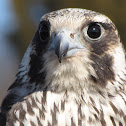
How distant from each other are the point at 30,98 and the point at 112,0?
9681 millimetres

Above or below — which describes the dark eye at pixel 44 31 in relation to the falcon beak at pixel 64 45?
above

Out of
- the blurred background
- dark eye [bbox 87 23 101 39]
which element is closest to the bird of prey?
dark eye [bbox 87 23 101 39]

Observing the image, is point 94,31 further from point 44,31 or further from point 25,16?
point 25,16

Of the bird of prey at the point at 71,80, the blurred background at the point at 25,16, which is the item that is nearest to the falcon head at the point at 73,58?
the bird of prey at the point at 71,80

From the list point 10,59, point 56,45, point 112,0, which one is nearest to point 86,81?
point 56,45

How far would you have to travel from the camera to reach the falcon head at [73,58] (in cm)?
247

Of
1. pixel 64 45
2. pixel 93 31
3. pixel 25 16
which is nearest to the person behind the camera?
pixel 64 45

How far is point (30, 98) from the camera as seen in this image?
256 centimetres

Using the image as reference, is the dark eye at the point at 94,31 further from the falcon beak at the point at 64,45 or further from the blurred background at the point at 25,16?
the blurred background at the point at 25,16

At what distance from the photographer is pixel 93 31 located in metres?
2.58

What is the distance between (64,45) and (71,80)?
0.29 m

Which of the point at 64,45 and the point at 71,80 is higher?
the point at 64,45

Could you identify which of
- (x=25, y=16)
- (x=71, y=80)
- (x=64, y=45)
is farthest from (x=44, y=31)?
(x=25, y=16)

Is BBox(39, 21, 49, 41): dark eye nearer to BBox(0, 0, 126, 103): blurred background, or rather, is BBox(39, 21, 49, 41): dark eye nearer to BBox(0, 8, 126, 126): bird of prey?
BBox(0, 8, 126, 126): bird of prey
